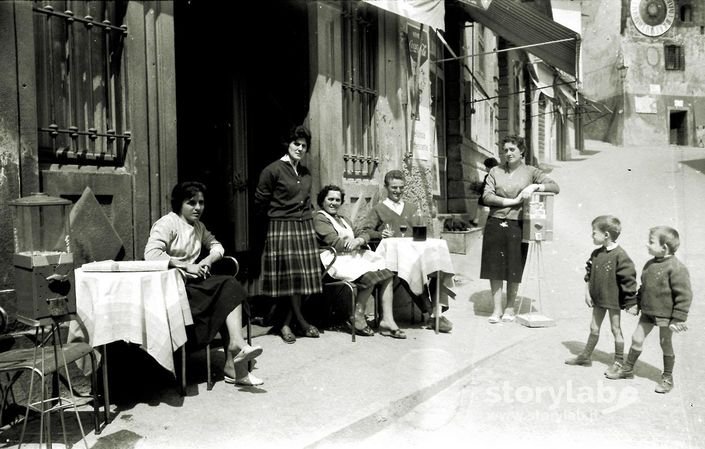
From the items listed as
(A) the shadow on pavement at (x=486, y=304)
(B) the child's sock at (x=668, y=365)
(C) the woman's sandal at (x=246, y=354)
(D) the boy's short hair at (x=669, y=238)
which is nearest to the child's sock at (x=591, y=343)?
(B) the child's sock at (x=668, y=365)

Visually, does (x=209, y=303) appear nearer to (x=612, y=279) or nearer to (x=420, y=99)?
(x=612, y=279)

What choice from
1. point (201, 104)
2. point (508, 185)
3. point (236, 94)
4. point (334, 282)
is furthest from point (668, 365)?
point (201, 104)

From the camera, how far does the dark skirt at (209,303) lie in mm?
3877

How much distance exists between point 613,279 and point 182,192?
10.7ft

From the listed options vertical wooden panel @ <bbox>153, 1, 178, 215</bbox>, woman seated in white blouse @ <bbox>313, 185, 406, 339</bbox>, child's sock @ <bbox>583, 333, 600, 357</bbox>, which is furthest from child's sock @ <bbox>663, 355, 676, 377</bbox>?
vertical wooden panel @ <bbox>153, 1, 178, 215</bbox>

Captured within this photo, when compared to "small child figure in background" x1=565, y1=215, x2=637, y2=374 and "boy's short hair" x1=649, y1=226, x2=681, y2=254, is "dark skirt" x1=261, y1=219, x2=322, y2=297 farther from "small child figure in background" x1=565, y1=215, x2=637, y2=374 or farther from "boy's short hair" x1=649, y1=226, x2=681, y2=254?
→ "boy's short hair" x1=649, y1=226, x2=681, y2=254

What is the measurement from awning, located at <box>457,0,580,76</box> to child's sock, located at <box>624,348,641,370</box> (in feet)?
21.2

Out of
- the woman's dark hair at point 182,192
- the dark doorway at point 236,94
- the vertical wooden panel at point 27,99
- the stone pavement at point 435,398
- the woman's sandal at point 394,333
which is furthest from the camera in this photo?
the dark doorway at point 236,94

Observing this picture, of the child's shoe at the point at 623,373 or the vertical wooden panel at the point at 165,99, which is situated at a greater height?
the vertical wooden panel at the point at 165,99

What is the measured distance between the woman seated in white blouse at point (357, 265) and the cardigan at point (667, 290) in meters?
2.23

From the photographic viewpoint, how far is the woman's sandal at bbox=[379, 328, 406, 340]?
17.9ft

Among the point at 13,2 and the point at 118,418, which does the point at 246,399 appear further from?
the point at 13,2

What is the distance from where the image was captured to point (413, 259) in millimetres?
5531

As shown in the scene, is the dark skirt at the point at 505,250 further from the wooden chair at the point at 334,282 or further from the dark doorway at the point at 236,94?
the dark doorway at the point at 236,94
